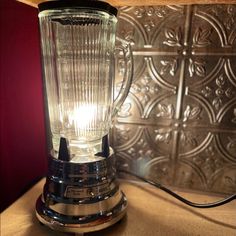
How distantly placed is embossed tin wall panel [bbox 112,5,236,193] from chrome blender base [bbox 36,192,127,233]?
196 millimetres

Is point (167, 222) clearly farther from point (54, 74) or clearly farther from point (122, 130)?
point (54, 74)

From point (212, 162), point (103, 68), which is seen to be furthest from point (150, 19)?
point (212, 162)

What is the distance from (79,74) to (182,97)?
24 cm

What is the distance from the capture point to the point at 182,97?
1.92 ft

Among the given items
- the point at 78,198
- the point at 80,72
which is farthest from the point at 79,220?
the point at 80,72

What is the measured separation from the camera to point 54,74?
1.61 feet

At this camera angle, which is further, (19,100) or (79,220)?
(19,100)

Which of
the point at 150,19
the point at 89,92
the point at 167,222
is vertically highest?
the point at 150,19

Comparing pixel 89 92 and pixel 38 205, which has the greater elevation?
pixel 89 92

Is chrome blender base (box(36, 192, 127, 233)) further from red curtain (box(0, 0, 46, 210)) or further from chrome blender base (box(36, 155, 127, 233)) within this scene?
red curtain (box(0, 0, 46, 210))

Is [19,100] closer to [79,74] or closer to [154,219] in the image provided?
[79,74]

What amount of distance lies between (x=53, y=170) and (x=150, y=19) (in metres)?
0.37

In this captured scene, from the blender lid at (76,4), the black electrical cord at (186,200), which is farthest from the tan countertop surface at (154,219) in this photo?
the blender lid at (76,4)

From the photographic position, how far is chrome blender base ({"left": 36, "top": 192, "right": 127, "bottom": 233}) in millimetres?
457
